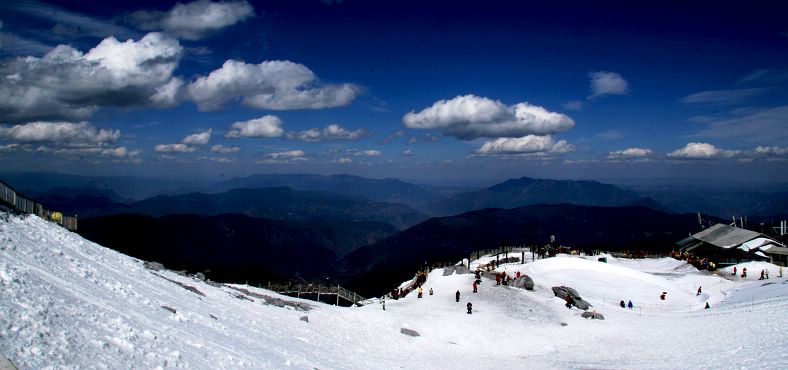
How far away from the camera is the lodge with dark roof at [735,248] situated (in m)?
67.1

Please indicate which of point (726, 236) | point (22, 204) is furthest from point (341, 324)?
point (726, 236)

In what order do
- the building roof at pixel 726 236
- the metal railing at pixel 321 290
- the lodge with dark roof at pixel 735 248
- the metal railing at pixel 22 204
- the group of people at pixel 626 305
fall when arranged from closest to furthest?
the metal railing at pixel 22 204, the group of people at pixel 626 305, the metal railing at pixel 321 290, the lodge with dark roof at pixel 735 248, the building roof at pixel 726 236

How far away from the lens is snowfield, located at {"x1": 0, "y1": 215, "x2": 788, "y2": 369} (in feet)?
45.9

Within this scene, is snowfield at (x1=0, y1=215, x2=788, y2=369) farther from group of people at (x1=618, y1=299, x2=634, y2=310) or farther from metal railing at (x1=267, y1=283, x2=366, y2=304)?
metal railing at (x1=267, y1=283, x2=366, y2=304)

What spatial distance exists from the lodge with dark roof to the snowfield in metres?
15.2

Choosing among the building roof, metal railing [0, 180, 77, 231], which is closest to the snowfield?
metal railing [0, 180, 77, 231]

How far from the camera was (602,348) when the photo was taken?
3331cm

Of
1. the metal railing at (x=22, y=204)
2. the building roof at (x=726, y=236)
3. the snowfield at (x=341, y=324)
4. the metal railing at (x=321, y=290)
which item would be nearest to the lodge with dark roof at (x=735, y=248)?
the building roof at (x=726, y=236)

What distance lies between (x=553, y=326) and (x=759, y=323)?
1379 centimetres

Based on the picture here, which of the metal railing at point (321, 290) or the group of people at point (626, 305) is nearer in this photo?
the group of people at point (626, 305)

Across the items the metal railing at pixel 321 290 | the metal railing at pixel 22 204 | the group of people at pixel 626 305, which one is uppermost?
the metal railing at pixel 22 204

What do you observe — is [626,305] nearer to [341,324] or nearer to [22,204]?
[341,324]

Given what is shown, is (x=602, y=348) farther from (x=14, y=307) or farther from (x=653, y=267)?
(x=653, y=267)

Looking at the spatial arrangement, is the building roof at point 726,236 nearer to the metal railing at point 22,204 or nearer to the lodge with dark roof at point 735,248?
the lodge with dark roof at point 735,248
